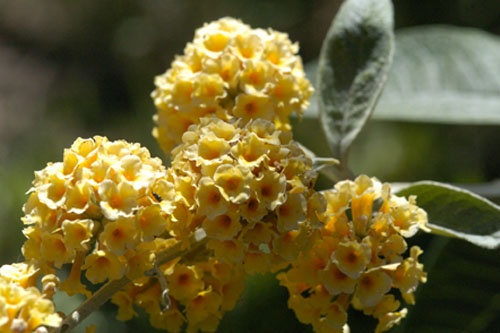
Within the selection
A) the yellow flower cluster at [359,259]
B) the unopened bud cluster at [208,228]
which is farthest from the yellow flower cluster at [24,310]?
the yellow flower cluster at [359,259]

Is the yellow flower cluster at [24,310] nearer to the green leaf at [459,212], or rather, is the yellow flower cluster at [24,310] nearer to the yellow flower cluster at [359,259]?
the yellow flower cluster at [359,259]

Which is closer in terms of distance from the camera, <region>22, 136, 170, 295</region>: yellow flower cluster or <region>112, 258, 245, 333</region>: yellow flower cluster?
<region>22, 136, 170, 295</region>: yellow flower cluster

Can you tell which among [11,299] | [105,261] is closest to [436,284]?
[105,261]

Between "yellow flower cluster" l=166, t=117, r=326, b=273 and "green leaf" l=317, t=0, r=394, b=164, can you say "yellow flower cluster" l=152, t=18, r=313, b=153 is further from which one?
"yellow flower cluster" l=166, t=117, r=326, b=273

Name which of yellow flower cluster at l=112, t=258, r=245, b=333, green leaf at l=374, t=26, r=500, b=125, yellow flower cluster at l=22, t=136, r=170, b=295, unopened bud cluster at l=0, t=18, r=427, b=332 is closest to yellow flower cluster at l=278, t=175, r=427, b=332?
unopened bud cluster at l=0, t=18, r=427, b=332

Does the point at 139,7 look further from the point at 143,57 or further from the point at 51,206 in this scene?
the point at 51,206

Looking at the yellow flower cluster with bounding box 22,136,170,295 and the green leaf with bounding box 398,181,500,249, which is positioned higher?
the yellow flower cluster with bounding box 22,136,170,295
